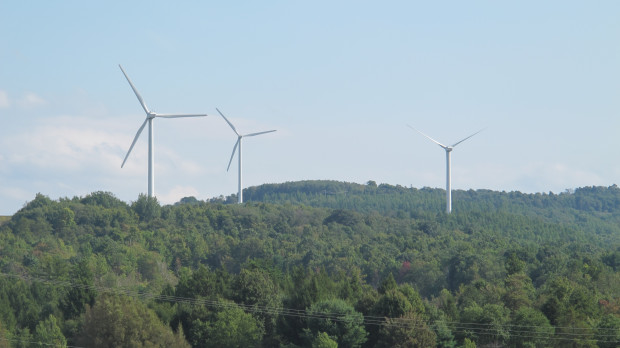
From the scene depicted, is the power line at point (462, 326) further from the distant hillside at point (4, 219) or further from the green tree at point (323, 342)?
the distant hillside at point (4, 219)

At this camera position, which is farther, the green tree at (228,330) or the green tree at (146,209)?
the green tree at (146,209)

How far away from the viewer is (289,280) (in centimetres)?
9850

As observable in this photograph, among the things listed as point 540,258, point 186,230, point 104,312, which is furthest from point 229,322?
point 186,230

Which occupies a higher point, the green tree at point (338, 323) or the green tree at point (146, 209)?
the green tree at point (146, 209)

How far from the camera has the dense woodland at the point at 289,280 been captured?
73.6 m

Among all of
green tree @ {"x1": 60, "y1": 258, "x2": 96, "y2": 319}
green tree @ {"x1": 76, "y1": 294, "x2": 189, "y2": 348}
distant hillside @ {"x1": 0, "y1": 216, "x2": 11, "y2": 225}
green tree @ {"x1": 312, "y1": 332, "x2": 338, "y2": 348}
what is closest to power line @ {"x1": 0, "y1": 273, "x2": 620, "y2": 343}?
green tree @ {"x1": 312, "y1": 332, "x2": 338, "y2": 348}

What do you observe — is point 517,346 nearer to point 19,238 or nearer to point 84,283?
point 84,283

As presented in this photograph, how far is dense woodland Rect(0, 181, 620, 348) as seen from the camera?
73.6 m

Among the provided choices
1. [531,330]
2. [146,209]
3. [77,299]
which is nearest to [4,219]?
[146,209]

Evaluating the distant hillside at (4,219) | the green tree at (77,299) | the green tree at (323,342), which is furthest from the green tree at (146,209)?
the green tree at (323,342)

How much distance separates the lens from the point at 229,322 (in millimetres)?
76188

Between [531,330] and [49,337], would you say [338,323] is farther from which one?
[49,337]

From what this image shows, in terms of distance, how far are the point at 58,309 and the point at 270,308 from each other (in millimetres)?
21994

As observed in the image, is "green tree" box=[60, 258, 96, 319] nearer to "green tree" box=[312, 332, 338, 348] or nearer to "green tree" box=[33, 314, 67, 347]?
"green tree" box=[33, 314, 67, 347]
